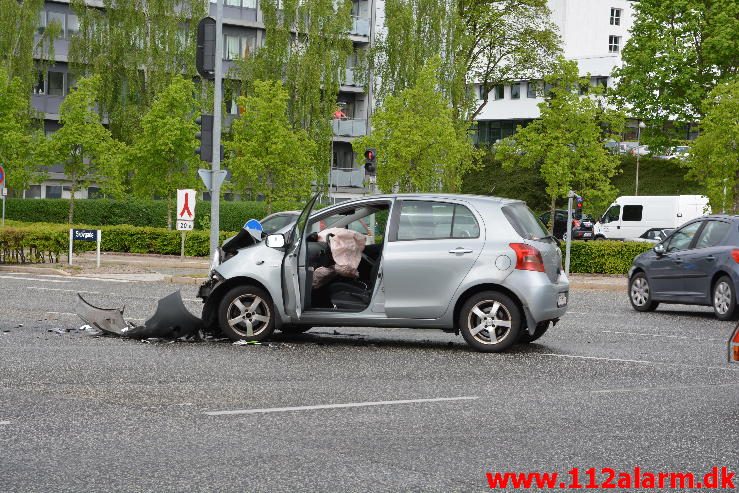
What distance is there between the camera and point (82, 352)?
42.1 feet

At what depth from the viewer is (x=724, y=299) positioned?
19.3 metres

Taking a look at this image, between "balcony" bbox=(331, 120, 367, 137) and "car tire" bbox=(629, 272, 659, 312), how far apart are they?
169 ft

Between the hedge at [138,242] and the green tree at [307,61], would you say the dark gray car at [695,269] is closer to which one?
the hedge at [138,242]

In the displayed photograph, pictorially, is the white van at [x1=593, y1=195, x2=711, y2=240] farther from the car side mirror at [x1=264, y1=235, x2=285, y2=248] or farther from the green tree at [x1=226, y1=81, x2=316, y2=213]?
the car side mirror at [x1=264, y1=235, x2=285, y2=248]

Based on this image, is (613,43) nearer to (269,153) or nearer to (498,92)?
(498,92)

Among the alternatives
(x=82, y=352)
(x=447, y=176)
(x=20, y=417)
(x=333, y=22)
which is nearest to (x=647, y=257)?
(x=82, y=352)

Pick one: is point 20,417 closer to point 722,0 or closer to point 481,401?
point 481,401

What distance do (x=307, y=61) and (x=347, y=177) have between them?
16.7 m

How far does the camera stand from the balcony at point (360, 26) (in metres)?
72.9

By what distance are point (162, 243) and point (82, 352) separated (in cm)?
2629

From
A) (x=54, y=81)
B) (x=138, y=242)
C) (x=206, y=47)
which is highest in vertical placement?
(x=54, y=81)

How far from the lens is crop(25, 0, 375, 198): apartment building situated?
67312mm

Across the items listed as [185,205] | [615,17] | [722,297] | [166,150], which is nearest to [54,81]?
[166,150]

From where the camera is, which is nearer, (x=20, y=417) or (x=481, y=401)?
(x=20, y=417)
